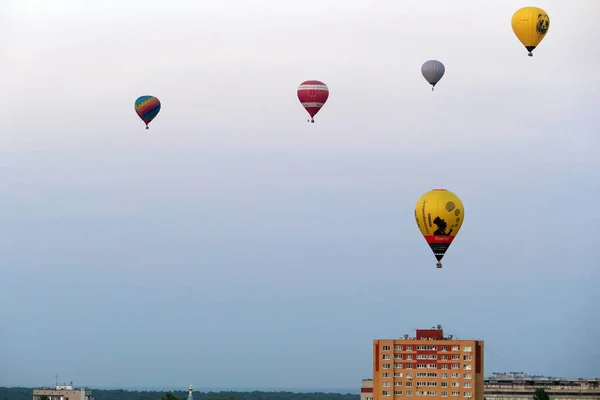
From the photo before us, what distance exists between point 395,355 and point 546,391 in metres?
40.4

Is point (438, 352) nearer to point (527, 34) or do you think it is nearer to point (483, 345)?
point (483, 345)

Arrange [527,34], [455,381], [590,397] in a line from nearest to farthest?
[527,34] → [455,381] → [590,397]

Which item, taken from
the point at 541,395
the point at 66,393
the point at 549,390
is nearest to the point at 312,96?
the point at 541,395

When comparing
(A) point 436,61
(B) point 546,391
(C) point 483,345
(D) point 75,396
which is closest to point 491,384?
(B) point 546,391

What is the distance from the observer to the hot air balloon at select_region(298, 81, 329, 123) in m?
86.1

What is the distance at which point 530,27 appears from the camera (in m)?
82.0

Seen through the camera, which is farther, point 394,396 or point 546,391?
point 546,391

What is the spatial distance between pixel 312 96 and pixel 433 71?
8.67 meters

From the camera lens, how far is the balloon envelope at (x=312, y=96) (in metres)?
86.1

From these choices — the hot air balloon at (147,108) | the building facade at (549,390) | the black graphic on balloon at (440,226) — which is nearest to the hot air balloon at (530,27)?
the black graphic on balloon at (440,226)

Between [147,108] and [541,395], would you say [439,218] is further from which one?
[541,395]

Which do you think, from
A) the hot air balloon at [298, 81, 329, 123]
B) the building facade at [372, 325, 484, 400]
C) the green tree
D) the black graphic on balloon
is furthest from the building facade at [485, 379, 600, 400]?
the black graphic on balloon

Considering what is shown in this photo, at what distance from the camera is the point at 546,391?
159250 millimetres

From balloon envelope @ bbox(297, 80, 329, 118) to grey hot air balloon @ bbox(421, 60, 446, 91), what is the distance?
7.23 meters
